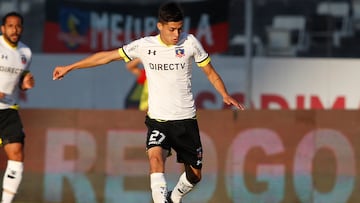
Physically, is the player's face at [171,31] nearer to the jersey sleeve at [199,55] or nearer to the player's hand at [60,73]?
the jersey sleeve at [199,55]

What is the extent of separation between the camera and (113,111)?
13617 mm

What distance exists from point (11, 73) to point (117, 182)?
2.60m

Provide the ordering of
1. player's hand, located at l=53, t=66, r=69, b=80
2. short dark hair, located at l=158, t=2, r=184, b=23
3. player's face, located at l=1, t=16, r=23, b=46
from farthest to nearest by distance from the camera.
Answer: player's face, located at l=1, t=16, r=23, b=46 → player's hand, located at l=53, t=66, r=69, b=80 → short dark hair, located at l=158, t=2, r=184, b=23

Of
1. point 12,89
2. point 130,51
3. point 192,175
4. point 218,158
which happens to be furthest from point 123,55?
point 218,158

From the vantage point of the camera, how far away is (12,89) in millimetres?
11461

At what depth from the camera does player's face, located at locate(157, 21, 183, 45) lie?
31.3ft

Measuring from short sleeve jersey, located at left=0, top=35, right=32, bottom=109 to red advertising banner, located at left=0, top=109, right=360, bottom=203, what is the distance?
2072mm

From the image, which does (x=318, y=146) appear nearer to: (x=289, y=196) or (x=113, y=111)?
(x=289, y=196)

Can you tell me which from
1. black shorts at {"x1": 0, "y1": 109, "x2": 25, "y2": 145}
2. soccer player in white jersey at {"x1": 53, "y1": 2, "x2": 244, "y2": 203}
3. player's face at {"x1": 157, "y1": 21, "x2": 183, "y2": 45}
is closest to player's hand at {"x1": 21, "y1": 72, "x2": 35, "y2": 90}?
black shorts at {"x1": 0, "y1": 109, "x2": 25, "y2": 145}

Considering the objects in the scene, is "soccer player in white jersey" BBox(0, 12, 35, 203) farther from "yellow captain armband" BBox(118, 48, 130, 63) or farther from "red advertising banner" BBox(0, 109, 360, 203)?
"red advertising banner" BBox(0, 109, 360, 203)

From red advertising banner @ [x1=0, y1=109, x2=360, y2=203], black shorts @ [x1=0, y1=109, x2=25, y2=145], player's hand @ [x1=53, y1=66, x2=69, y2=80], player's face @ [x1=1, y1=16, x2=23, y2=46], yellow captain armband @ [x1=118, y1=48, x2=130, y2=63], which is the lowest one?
red advertising banner @ [x1=0, y1=109, x2=360, y2=203]

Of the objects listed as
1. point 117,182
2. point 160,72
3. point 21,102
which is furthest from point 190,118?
point 21,102

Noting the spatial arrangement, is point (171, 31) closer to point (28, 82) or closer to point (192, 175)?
point (192, 175)

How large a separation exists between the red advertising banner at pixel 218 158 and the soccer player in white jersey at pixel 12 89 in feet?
6.69
